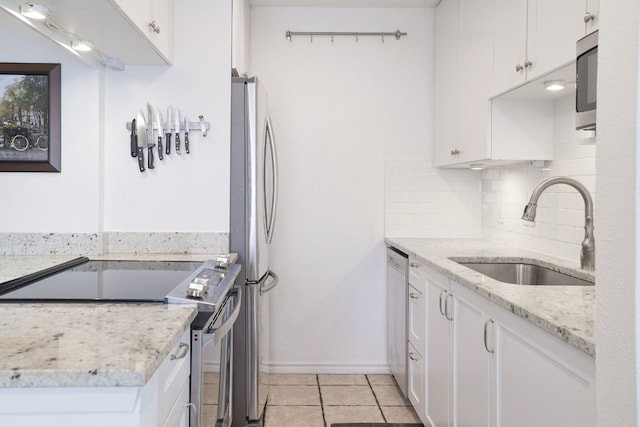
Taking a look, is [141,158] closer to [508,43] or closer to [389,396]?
[508,43]

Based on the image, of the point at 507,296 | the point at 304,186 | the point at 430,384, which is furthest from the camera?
the point at 304,186

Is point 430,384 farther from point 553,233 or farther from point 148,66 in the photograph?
point 148,66

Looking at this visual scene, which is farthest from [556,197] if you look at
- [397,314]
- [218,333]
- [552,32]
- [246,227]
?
[218,333]

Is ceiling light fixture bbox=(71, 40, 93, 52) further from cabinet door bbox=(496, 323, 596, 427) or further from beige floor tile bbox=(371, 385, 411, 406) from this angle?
beige floor tile bbox=(371, 385, 411, 406)

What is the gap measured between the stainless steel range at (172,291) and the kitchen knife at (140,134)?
565mm

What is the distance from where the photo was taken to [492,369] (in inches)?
66.0

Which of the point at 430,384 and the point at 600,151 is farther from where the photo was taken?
the point at 430,384

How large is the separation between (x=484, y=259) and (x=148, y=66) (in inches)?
74.3

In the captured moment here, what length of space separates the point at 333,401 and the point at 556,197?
5.42 ft

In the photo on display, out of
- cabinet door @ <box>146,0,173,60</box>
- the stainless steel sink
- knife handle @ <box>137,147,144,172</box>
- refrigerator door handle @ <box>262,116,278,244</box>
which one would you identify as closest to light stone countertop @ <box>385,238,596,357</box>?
the stainless steel sink

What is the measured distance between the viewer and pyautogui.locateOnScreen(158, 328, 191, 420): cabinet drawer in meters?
1.13

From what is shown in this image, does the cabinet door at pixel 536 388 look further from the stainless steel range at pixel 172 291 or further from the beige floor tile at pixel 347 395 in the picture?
the beige floor tile at pixel 347 395

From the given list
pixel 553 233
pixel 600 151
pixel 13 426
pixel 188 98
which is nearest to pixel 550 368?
pixel 600 151

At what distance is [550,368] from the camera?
1.31m
